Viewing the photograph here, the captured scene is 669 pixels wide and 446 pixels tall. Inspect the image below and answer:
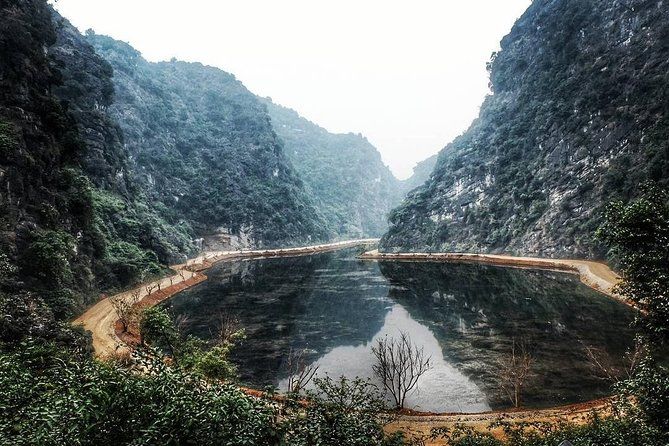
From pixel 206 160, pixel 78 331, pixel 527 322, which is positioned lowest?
pixel 527 322

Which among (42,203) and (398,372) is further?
(42,203)

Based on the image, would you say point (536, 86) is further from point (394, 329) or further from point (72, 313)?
point (72, 313)

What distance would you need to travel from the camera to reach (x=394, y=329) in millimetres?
44312

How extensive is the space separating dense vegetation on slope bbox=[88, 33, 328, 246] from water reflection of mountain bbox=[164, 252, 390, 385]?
59.1m

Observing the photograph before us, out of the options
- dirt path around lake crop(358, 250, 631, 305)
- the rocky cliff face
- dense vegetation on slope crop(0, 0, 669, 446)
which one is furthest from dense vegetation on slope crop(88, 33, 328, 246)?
dense vegetation on slope crop(0, 0, 669, 446)

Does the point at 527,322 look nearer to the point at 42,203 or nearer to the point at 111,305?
the point at 111,305

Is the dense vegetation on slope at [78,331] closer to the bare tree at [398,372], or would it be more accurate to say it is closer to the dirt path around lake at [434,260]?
the bare tree at [398,372]

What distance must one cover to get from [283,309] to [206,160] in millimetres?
125267

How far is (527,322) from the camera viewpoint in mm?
43031

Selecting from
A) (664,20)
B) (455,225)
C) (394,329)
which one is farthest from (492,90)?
(394,329)

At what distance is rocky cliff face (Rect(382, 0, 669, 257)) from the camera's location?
74500mm

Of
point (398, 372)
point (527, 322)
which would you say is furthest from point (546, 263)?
point (398, 372)

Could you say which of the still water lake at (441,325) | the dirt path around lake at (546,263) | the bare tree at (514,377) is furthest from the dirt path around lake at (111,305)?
the dirt path around lake at (546,263)

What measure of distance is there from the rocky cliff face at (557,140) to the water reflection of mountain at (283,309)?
4132 cm
